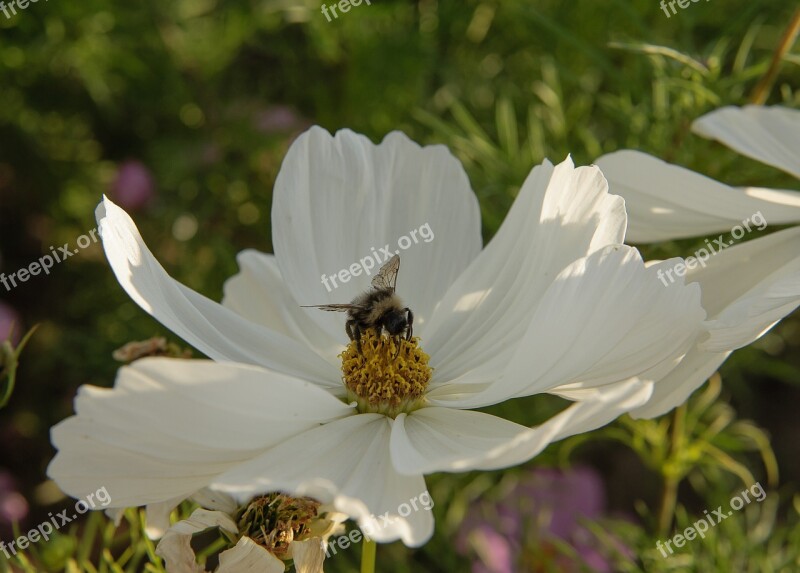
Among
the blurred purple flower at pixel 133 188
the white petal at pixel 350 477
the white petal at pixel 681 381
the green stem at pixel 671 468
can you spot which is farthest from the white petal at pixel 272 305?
the blurred purple flower at pixel 133 188

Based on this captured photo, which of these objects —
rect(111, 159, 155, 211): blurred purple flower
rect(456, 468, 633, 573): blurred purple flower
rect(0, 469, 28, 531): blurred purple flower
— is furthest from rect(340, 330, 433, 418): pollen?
rect(111, 159, 155, 211): blurred purple flower

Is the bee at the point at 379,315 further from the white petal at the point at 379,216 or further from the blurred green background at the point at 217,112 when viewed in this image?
the blurred green background at the point at 217,112

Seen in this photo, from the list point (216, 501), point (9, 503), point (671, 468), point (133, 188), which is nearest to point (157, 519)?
point (216, 501)

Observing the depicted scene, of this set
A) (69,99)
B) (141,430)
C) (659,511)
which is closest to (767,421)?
(659,511)

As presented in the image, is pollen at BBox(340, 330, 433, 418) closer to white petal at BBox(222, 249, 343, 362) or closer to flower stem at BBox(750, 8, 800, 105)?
white petal at BBox(222, 249, 343, 362)

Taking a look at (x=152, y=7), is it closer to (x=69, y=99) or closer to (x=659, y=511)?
(x=69, y=99)
